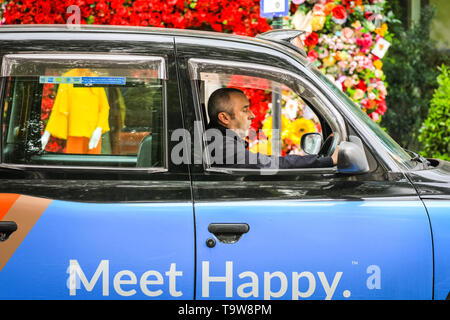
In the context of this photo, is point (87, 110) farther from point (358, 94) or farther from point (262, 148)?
point (358, 94)

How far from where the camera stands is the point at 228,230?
9.48 ft

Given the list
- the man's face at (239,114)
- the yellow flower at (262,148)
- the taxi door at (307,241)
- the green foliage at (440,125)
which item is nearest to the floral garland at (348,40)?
the green foliage at (440,125)

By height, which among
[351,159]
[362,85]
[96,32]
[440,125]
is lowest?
[351,159]

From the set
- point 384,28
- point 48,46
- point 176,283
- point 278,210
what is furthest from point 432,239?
point 384,28

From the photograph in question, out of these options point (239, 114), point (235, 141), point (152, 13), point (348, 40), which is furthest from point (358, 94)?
point (235, 141)

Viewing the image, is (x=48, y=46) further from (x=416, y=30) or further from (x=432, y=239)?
(x=416, y=30)

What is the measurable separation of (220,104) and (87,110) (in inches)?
27.8

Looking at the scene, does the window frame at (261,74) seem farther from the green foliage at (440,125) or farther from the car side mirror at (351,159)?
the green foliage at (440,125)

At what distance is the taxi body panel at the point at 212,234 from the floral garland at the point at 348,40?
17.6 ft

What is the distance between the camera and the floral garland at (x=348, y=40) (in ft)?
27.1

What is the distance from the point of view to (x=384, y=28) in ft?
28.0

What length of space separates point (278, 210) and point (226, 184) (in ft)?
0.88

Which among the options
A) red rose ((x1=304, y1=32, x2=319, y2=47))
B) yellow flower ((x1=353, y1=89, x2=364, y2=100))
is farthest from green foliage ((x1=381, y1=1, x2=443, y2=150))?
red rose ((x1=304, y1=32, x2=319, y2=47))

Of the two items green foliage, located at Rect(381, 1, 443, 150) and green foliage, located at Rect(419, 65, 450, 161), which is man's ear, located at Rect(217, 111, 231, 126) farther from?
green foliage, located at Rect(381, 1, 443, 150)
